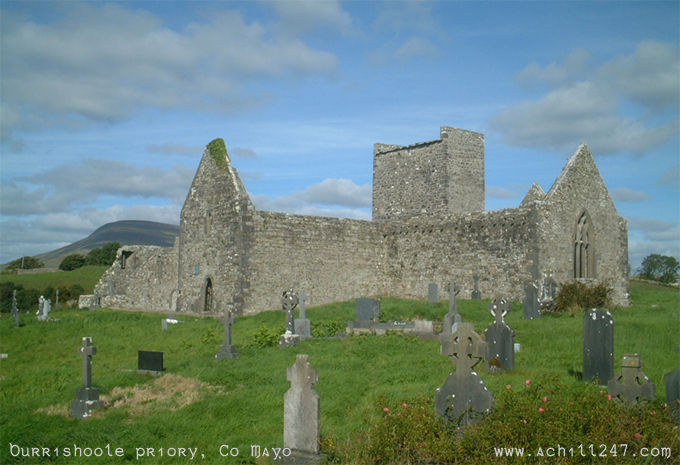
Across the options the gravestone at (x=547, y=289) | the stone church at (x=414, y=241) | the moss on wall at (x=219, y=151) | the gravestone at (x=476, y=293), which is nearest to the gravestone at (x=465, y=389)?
the gravestone at (x=547, y=289)

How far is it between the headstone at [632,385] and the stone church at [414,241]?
1450 centimetres

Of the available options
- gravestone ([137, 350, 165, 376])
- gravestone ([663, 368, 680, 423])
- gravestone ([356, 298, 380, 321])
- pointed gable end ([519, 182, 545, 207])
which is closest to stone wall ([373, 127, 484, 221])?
pointed gable end ([519, 182, 545, 207])

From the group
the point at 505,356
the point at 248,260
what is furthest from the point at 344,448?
the point at 248,260

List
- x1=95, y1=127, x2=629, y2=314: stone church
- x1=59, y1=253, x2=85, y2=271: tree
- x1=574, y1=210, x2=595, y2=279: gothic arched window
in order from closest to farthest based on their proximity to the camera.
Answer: x1=95, y1=127, x2=629, y2=314: stone church → x1=574, y1=210, x2=595, y2=279: gothic arched window → x1=59, y1=253, x2=85, y2=271: tree

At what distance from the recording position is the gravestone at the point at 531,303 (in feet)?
64.6

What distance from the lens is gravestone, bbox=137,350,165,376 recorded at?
577 inches

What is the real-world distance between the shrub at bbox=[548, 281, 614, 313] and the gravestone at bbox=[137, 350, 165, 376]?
13836mm

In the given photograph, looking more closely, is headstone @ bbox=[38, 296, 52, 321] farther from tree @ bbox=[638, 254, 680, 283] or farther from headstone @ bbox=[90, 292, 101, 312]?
tree @ bbox=[638, 254, 680, 283]

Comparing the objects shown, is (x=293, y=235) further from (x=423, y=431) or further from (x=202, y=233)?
(x=423, y=431)

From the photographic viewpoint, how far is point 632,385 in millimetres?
9266

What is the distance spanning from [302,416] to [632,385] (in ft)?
16.3

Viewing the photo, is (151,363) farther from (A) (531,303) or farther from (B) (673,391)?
(A) (531,303)

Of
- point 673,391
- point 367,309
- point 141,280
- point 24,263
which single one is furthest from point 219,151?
point 24,263

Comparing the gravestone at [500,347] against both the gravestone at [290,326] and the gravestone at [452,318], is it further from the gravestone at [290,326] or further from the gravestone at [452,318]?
the gravestone at [290,326]
